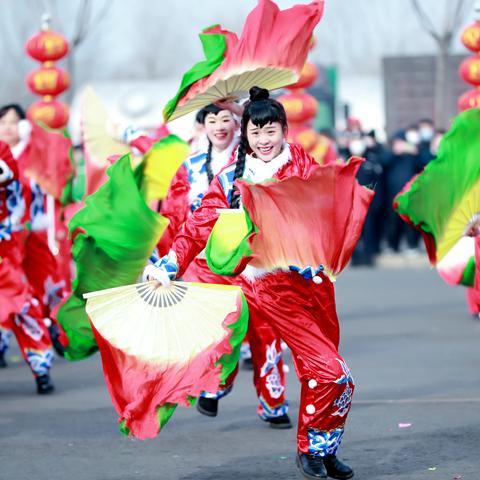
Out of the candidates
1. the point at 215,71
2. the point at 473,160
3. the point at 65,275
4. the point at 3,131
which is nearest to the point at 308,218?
the point at 215,71

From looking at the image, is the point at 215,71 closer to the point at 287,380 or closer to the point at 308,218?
the point at 308,218

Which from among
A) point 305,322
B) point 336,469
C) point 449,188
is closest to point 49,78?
point 449,188

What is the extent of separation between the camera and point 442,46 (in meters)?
21.1

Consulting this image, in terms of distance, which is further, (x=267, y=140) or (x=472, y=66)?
(x=472, y=66)

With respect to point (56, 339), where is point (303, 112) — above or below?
above

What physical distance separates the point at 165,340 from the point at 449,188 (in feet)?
6.32

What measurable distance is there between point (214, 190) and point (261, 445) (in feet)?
4.80

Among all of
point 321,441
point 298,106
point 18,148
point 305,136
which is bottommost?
point 305,136

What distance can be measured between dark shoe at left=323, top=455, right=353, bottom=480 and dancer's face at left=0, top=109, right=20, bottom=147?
13.3 ft

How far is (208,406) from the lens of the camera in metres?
7.14

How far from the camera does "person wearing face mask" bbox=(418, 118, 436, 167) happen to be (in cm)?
1727

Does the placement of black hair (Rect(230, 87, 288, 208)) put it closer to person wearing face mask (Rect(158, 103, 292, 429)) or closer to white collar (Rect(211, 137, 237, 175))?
person wearing face mask (Rect(158, 103, 292, 429))

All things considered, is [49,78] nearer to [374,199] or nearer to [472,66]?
[472,66]

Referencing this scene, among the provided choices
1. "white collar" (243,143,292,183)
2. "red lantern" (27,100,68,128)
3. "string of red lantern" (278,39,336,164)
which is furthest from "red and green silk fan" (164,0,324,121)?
"string of red lantern" (278,39,336,164)
